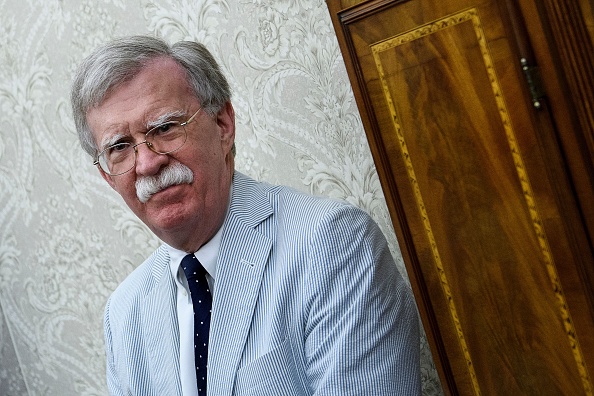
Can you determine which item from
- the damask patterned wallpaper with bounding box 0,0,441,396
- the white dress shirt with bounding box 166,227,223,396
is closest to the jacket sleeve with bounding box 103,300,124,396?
the white dress shirt with bounding box 166,227,223,396

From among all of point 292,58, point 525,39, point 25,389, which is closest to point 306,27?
point 292,58

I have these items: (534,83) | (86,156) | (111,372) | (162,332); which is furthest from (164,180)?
(86,156)

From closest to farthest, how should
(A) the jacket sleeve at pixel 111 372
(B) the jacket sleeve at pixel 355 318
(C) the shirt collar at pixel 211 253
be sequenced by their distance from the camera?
(B) the jacket sleeve at pixel 355 318 < (C) the shirt collar at pixel 211 253 < (A) the jacket sleeve at pixel 111 372

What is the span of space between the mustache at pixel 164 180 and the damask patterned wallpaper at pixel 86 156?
2.14 ft

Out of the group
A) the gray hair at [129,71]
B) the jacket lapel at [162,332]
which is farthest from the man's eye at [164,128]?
the jacket lapel at [162,332]

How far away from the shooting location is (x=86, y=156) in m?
2.72

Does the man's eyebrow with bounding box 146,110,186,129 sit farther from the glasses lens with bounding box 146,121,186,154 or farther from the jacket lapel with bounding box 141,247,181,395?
the jacket lapel with bounding box 141,247,181,395

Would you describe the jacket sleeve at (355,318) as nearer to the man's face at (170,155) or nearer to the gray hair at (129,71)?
the man's face at (170,155)

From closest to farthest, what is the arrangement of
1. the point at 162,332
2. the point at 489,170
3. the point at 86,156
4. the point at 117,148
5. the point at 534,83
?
the point at 534,83 → the point at 489,170 → the point at 117,148 → the point at 162,332 → the point at 86,156

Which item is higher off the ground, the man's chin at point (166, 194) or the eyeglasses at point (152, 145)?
the eyeglasses at point (152, 145)

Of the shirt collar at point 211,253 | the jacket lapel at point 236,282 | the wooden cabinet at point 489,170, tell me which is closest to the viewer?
the wooden cabinet at point 489,170

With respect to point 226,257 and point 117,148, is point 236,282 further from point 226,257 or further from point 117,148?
point 117,148

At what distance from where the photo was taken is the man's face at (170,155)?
1681 millimetres

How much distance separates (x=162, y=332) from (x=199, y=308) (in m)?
0.12
